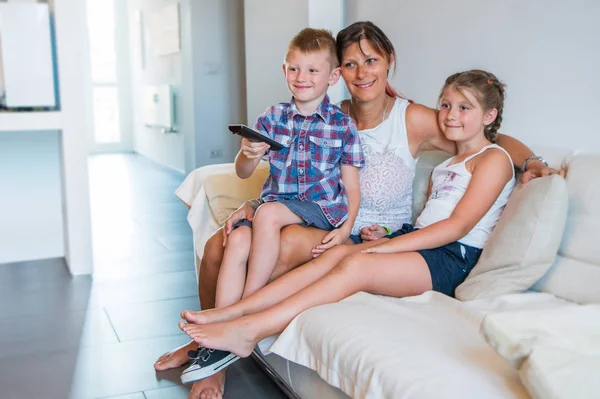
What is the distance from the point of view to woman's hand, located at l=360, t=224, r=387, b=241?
2080 millimetres

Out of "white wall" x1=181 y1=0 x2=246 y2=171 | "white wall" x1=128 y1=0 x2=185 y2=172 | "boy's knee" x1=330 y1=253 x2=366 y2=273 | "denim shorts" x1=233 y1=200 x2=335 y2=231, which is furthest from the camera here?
"white wall" x1=128 y1=0 x2=185 y2=172

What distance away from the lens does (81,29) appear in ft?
10.9

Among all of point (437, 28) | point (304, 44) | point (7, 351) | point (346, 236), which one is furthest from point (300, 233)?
point (437, 28)

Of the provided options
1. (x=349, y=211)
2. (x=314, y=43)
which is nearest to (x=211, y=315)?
(x=349, y=211)

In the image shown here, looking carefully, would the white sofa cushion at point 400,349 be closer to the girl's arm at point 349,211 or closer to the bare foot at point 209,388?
the girl's arm at point 349,211

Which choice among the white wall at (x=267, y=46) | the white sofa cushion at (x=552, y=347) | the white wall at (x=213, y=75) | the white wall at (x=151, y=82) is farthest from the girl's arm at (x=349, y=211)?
the white wall at (x=151, y=82)

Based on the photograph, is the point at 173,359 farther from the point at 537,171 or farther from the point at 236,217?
the point at 537,171

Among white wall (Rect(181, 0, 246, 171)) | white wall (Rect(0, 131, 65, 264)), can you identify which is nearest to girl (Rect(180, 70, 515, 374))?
white wall (Rect(0, 131, 65, 264))

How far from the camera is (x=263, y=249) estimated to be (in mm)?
1955

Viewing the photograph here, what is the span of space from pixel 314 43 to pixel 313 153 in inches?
A: 13.9

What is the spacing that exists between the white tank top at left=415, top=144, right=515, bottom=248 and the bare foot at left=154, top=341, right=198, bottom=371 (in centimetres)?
92

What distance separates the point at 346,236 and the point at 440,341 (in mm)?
693

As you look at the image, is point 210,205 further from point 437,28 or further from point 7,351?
point 437,28

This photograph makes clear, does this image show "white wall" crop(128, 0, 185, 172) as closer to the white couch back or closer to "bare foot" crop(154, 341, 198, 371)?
"bare foot" crop(154, 341, 198, 371)
